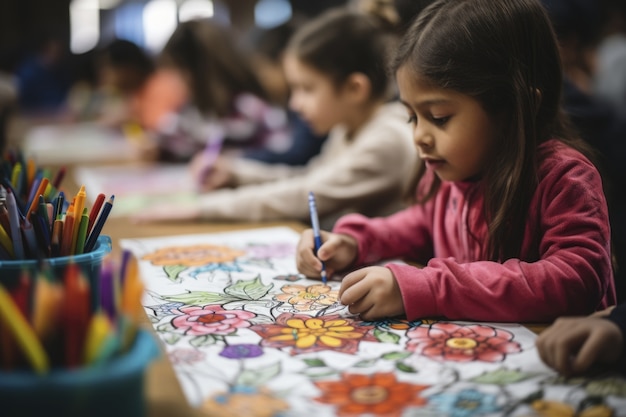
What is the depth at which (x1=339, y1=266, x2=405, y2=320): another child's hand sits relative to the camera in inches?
28.9

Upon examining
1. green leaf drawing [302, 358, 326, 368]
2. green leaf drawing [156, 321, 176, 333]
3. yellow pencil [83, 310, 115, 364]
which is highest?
yellow pencil [83, 310, 115, 364]

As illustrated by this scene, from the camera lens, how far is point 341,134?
161cm

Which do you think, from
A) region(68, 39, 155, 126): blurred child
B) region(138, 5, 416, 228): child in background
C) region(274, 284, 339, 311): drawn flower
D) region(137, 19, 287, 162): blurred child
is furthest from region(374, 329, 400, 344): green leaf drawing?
region(68, 39, 155, 126): blurred child

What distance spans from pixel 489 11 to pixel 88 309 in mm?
591

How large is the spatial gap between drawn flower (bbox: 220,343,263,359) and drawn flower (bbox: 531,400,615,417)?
10.3 inches

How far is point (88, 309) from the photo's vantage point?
0.47 metres

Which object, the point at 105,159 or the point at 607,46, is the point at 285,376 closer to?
the point at 105,159

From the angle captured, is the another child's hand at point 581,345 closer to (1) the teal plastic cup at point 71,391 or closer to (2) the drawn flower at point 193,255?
(1) the teal plastic cup at point 71,391

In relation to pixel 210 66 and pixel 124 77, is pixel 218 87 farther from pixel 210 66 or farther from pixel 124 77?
pixel 124 77

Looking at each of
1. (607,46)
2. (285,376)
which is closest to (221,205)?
(285,376)

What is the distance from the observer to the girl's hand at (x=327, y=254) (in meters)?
0.92

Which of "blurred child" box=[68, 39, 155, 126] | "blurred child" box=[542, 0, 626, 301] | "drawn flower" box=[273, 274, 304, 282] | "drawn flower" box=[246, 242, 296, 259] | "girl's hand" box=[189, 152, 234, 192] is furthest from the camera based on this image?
"blurred child" box=[68, 39, 155, 126]

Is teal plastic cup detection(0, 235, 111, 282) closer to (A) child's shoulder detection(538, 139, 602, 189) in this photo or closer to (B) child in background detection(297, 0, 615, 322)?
(B) child in background detection(297, 0, 615, 322)

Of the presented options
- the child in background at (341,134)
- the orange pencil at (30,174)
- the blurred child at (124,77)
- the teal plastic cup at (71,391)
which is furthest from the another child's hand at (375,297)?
the blurred child at (124,77)
